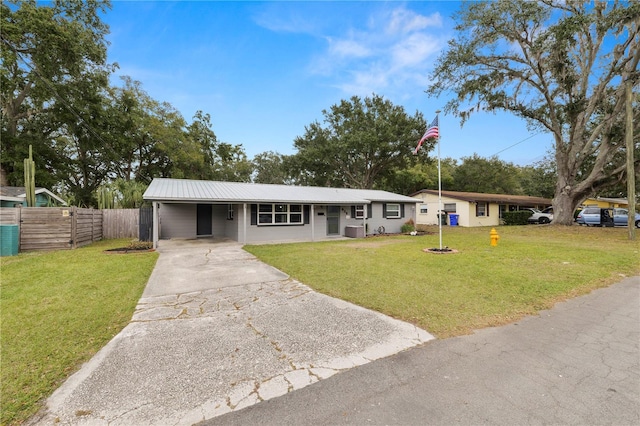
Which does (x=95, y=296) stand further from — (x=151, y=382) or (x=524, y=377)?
(x=524, y=377)

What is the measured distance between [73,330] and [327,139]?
2845 cm

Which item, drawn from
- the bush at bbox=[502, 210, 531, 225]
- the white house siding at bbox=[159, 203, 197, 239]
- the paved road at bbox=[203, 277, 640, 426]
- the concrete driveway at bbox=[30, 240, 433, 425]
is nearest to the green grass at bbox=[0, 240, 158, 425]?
the concrete driveway at bbox=[30, 240, 433, 425]

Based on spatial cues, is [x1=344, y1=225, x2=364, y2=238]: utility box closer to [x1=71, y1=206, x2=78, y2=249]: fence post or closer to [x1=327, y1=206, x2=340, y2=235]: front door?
[x1=327, y1=206, x2=340, y2=235]: front door

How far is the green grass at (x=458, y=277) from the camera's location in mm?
4293

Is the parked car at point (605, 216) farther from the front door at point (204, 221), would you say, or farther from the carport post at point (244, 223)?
the front door at point (204, 221)

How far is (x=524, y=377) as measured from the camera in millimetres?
2588

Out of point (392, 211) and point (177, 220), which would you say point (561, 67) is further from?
point (177, 220)

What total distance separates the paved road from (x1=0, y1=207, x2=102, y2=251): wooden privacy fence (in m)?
12.4

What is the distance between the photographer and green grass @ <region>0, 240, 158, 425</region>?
8.25 ft

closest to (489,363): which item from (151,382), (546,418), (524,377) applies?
(524,377)

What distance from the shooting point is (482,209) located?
23.5 meters

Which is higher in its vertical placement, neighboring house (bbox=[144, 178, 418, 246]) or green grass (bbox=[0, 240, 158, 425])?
neighboring house (bbox=[144, 178, 418, 246])

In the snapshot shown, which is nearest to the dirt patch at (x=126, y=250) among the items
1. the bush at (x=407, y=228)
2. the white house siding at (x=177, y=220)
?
the white house siding at (x=177, y=220)

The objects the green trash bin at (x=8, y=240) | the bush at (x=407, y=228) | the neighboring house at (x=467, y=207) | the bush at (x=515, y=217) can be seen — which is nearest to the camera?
the green trash bin at (x=8, y=240)
